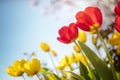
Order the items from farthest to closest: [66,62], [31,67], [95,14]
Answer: [66,62] → [31,67] → [95,14]

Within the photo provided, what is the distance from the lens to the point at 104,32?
2955mm

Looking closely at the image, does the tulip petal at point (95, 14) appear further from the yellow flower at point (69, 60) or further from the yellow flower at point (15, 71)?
the yellow flower at point (69, 60)

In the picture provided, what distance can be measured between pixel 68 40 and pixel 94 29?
0.12 m

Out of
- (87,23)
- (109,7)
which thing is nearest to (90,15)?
(87,23)

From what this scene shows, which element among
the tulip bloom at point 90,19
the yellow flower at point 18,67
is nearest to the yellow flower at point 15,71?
the yellow flower at point 18,67

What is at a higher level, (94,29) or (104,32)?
(104,32)

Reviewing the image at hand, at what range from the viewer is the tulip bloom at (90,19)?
3.57ft

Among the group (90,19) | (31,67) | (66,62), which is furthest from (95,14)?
(66,62)

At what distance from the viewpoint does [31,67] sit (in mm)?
1453

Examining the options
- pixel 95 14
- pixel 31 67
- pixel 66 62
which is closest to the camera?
pixel 95 14

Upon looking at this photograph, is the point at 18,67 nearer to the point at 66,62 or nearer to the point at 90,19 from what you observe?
the point at 90,19

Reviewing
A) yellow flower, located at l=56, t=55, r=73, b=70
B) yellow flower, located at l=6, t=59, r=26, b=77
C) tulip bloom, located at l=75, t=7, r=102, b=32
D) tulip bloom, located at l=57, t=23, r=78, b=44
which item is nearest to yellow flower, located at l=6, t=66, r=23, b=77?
yellow flower, located at l=6, t=59, r=26, b=77

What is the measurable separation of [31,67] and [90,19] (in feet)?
1.42

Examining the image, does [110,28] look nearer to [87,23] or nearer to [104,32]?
[104,32]
